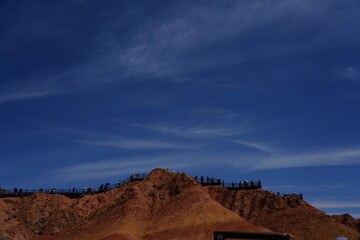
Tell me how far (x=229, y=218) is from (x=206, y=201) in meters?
6.82

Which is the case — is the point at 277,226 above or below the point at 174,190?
below

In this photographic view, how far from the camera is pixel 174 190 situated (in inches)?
3150

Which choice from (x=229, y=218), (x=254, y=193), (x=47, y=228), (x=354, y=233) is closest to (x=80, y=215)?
(x=47, y=228)

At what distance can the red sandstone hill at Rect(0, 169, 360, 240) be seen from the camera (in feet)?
204

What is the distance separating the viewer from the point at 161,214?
227 feet

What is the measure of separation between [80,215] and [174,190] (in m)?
21.7

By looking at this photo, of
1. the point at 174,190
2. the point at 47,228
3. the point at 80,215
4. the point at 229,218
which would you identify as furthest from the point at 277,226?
the point at 47,228

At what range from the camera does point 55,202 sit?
8419cm

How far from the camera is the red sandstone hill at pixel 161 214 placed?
204 ft

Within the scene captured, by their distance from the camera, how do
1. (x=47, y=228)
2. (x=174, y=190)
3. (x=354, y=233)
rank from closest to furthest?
(x=354, y=233)
(x=47, y=228)
(x=174, y=190)

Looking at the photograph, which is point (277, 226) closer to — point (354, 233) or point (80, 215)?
point (354, 233)

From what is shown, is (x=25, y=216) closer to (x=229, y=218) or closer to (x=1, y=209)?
(x=1, y=209)

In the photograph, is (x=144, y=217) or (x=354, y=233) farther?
(x=144, y=217)

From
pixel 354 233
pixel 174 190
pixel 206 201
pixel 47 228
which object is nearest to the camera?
pixel 354 233
